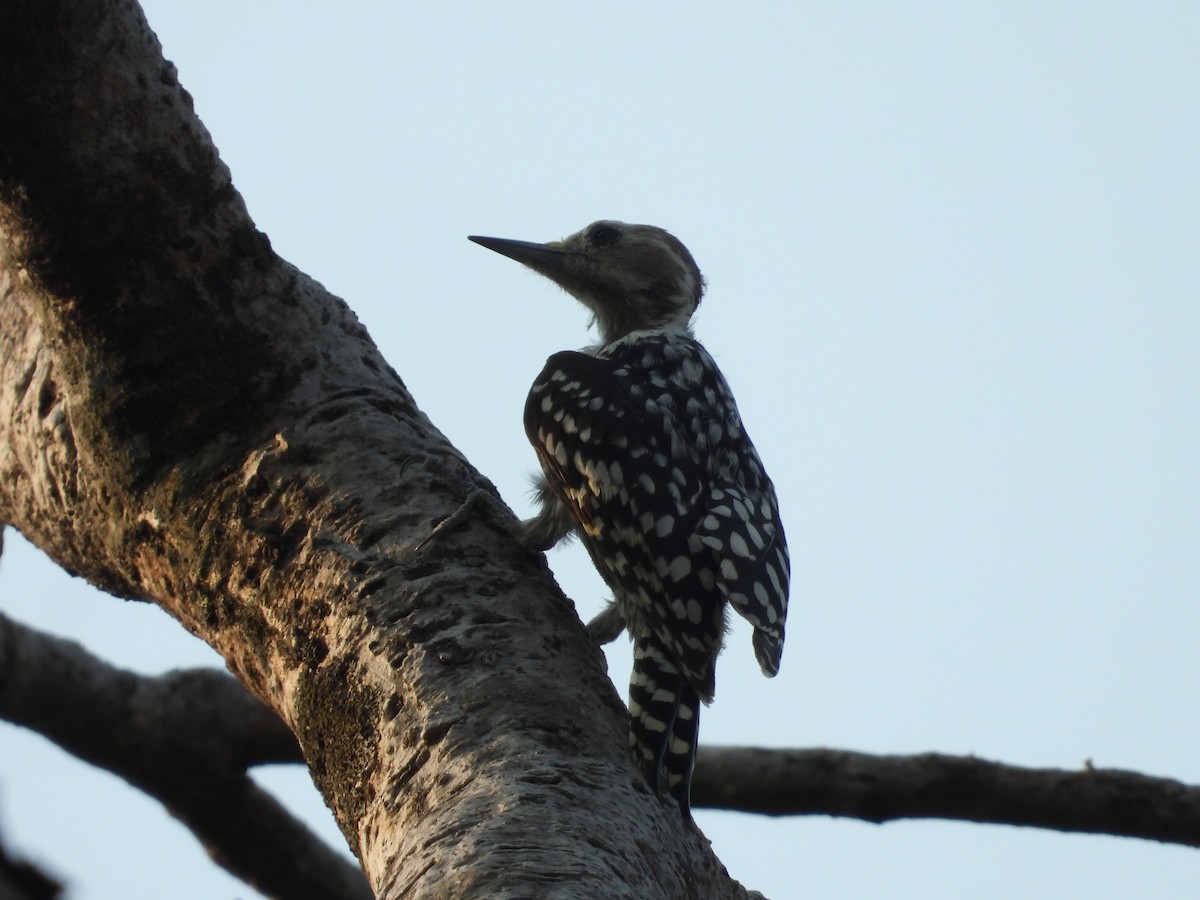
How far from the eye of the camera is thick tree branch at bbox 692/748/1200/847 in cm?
423

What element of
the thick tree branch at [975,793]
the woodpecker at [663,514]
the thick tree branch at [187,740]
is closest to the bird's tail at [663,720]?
the woodpecker at [663,514]

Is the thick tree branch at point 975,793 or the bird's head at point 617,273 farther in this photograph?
the bird's head at point 617,273

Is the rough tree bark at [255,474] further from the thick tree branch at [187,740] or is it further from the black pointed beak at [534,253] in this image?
the black pointed beak at [534,253]

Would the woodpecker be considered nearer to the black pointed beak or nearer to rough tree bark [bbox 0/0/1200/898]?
rough tree bark [bbox 0/0/1200/898]

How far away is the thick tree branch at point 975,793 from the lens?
4230 millimetres

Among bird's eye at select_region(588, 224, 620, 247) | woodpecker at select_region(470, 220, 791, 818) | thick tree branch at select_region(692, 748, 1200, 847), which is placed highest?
bird's eye at select_region(588, 224, 620, 247)

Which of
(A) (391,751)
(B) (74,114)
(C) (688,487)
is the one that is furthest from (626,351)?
(A) (391,751)

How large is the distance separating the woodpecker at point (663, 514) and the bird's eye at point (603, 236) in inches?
33.8

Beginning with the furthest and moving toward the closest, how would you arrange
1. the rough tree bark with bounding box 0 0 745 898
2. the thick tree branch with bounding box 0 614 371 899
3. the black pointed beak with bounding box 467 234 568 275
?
the black pointed beak with bounding box 467 234 568 275
the thick tree branch with bounding box 0 614 371 899
the rough tree bark with bounding box 0 0 745 898

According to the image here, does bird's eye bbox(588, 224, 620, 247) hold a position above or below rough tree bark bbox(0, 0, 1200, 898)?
above

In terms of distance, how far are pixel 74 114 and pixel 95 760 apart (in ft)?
7.85

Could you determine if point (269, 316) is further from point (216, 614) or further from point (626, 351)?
point (626, 351)

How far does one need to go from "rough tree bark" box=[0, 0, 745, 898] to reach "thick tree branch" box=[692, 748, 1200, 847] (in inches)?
66.2

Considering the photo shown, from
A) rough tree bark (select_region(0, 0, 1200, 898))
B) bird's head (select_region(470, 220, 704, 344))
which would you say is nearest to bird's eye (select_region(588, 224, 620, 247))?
bird's head (select_region(470, 220, 704, 344))
